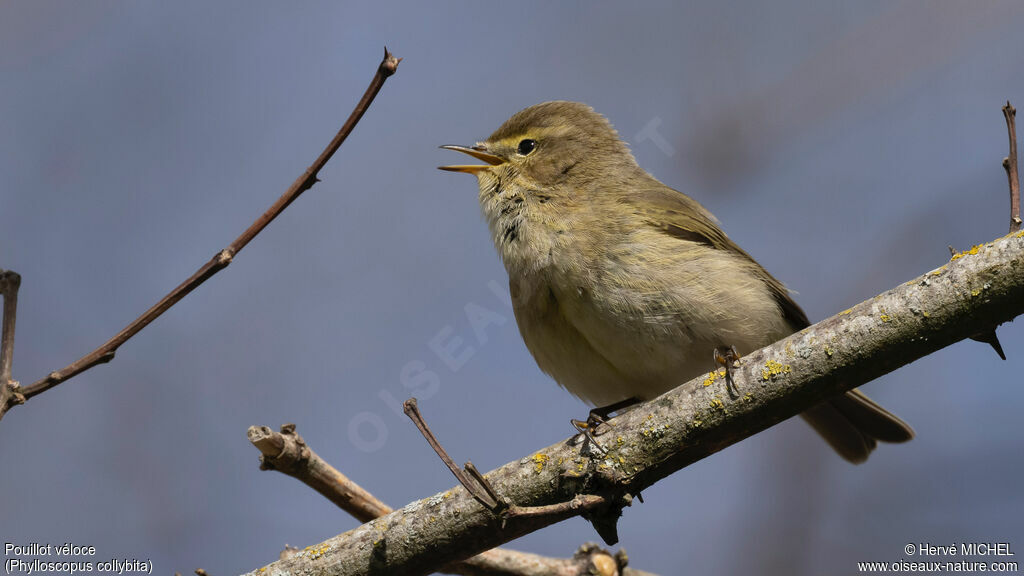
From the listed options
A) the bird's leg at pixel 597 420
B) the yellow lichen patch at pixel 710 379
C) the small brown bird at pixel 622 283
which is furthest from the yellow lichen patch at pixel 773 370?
the small brown bird at pixel 622 283

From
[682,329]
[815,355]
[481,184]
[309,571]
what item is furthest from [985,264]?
[481,184]

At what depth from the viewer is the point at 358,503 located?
346 centimetres

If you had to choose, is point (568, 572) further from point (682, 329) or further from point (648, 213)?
A: point (648, 213)

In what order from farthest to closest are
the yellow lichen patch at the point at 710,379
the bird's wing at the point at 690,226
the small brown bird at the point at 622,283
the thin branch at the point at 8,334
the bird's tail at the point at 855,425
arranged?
the bird's tail at the point at 855,425 < the bird's wing at the point at 690,226 < the small brown bird at the point at 622,283 < the yellow lichen patch at the point at 710,379 < the thin branch at the point at 8,334

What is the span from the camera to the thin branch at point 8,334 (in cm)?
181

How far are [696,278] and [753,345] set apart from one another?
1.46 ft

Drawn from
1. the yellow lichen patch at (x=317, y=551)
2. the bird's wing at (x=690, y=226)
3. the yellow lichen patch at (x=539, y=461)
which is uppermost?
the bird's wing at (x=690, y=226)

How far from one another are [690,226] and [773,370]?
1.80 meters

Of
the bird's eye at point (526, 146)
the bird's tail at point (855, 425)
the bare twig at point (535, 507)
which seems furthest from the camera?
the bird's eye at point (526, 146)

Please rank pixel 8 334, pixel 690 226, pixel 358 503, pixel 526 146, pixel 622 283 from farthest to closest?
pixel 526 146
pixel 690 226
pixel 622 283
pixel 358 503
pixel 8 334

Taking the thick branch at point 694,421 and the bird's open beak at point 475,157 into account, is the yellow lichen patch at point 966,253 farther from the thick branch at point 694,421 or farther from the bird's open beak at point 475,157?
the bird's open beak at point 475,157

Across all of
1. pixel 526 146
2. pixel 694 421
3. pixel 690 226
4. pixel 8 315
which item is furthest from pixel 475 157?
pixel 8 315

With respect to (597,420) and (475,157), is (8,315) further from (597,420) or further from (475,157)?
(475,157)

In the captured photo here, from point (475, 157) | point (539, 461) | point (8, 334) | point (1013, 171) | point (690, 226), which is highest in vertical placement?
point (475, 157)
